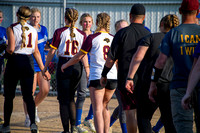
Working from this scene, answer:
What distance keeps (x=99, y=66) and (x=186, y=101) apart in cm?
208

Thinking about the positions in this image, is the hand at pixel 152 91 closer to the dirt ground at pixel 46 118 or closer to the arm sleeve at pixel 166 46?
the arm sleeve at pixel 166 46

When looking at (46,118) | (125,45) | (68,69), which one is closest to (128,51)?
(125,45)

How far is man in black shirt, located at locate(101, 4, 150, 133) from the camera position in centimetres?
403

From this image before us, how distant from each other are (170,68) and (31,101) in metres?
2.59

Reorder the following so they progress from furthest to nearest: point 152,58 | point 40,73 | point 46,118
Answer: point 46,118 < point 40,73 < point 152,58

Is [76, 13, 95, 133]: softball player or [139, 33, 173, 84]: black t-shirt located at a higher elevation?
[139, 33, 173, 84]: black t-shirt

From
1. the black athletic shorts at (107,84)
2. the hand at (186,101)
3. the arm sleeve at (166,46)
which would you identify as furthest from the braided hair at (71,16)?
the hand at (186,101)

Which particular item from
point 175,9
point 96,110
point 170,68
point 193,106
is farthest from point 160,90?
point 175,9

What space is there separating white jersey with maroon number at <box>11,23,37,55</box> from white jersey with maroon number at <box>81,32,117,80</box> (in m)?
1.03

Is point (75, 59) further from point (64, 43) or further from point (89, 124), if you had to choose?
point (89, 124)

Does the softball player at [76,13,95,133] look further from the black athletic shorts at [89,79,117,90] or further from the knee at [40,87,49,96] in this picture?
the black athletic shorts at [89,79,117,90]

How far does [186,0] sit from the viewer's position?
2998 mm

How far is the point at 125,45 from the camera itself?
4027mm

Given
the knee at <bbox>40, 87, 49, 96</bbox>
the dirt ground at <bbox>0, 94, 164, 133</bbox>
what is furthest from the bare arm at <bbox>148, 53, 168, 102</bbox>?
the knee at <bbox>40, 87, 49, 96</bbox>
